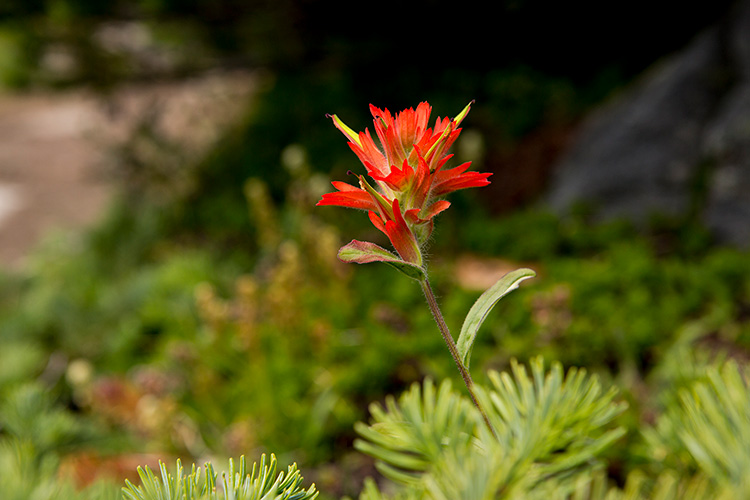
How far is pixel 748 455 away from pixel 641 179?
2.78 m

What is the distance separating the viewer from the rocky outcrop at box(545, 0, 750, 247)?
8.38 ft

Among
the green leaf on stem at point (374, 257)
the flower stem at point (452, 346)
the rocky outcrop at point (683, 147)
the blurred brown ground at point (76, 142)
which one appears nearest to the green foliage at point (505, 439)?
the flower stem at point (452, 346)

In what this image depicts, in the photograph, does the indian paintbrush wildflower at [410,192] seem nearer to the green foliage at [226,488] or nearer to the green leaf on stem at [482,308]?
the green leaf on stem at [482,308]

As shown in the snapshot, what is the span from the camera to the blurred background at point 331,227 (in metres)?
1.82

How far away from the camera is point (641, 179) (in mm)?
2965

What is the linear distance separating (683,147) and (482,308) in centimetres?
279

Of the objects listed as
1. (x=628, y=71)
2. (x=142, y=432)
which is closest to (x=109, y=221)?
(x=142, y=432)

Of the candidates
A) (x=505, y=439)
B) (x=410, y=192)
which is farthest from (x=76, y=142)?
(x=505, y=439)

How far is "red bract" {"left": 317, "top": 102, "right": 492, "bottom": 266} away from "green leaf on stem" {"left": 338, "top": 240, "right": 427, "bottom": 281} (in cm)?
2

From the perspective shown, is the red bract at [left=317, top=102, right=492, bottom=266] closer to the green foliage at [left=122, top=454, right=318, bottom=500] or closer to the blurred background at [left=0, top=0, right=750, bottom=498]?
the blurred background at [left=0, top=0, right=750, bottom=498]

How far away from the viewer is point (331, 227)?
265cm

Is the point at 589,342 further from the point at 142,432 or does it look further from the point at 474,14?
the point at 474,14

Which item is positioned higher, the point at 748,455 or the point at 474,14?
the point at 474,14

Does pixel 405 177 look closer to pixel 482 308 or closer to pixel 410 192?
pixel 410 192
